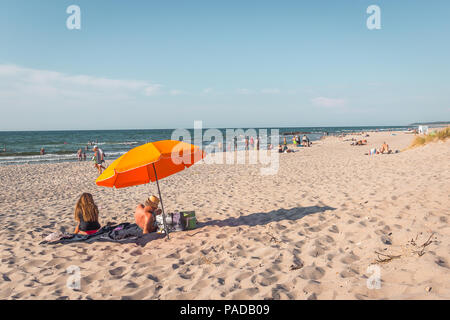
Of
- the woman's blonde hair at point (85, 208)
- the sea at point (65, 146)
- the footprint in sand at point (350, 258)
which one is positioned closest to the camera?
the footprint in sand at point (350, 258)

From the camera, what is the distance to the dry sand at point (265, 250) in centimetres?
333

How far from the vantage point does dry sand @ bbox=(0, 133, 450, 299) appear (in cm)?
333

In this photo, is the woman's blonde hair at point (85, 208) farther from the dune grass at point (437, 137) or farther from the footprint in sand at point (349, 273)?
the dune grass at point (437, 137)

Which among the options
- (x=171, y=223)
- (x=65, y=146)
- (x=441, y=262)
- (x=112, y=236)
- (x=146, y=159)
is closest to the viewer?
(x=441, y=262)

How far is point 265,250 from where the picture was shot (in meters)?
4.50

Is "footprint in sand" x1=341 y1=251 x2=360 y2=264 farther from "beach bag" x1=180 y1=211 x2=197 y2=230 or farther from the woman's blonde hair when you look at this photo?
the woman's blonde hair

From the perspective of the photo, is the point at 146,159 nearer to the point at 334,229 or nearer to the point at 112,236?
the point at 112,236

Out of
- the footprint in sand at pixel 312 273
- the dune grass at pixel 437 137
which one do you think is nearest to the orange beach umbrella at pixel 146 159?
the footprint in sand at pixel 312 273

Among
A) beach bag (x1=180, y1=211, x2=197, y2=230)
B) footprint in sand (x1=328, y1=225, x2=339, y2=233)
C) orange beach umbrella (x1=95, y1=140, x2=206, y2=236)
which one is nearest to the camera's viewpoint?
orange beach umbrella (x1=95, y1=140, x2=206, y2=236)

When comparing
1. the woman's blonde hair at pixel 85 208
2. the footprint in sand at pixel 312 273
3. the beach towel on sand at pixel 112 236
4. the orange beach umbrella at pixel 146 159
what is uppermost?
the orange beach umbrella at pixel 146 159

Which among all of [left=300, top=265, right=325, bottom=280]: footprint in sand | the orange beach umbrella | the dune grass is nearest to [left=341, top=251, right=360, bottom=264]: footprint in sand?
[left=300, top=265, right=325, bottom=280]: footprint in sand

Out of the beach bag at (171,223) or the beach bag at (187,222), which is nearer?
the beach bag at (171,223)

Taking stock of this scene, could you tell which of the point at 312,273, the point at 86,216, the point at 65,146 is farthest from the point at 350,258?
the point at 65,146

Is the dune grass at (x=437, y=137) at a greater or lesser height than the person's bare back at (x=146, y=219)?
greater
